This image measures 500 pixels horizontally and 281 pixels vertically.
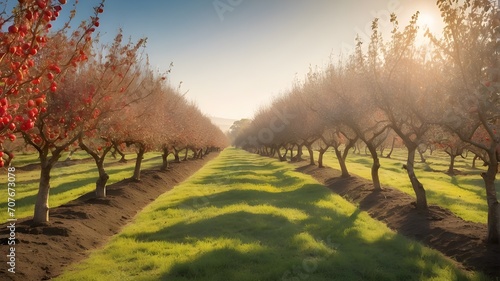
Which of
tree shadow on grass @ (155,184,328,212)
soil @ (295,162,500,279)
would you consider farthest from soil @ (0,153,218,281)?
soil @ (295,162,500,279)

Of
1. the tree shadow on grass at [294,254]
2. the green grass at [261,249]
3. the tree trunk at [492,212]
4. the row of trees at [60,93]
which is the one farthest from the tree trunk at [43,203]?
the tree trunk at [492,212]

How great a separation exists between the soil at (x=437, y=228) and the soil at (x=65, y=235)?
14.4m

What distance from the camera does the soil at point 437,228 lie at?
41.5 feet

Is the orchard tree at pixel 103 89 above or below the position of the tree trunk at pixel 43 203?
above

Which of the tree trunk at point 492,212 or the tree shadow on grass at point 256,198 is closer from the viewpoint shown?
the tree trunk at point 492,212

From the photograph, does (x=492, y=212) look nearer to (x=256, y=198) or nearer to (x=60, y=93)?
(x=256, y=198)

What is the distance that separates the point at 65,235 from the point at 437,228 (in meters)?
16.6

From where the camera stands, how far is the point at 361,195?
87.6 ft

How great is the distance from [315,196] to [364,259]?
44.4 feet

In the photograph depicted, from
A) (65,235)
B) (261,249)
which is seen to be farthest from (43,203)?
(261,249)

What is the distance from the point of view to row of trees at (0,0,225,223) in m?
5.40

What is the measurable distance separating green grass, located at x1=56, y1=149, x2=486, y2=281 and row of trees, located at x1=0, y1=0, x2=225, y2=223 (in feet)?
16.1

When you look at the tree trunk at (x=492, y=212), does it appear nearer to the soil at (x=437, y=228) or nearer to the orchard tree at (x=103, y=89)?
the soil at (x=437, y=228)

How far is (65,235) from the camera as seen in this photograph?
48.8ft
